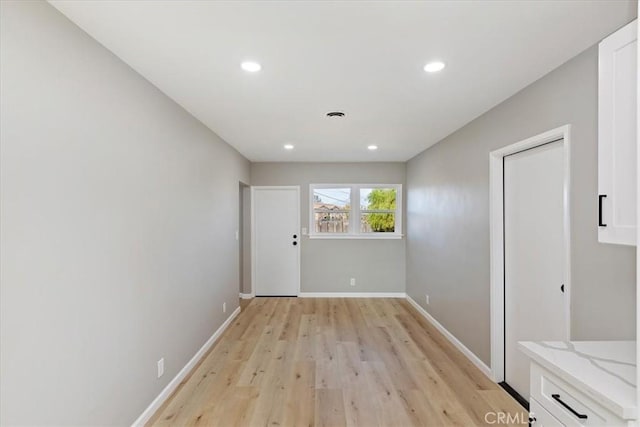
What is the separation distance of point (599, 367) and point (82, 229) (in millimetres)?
2372

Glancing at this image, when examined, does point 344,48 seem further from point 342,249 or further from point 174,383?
point 342,249

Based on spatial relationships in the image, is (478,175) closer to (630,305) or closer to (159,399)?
(630,305)

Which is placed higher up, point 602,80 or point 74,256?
point 602,80

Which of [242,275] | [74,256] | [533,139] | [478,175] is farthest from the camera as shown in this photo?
[242,275]

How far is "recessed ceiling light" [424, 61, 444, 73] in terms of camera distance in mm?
1954

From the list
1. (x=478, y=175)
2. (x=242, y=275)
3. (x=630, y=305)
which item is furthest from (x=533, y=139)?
Answer: (x=242, y=275)

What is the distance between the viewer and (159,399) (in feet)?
7.68

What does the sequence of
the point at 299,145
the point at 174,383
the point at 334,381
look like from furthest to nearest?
the point at 299,145 < the point at 334,381 < the point at 174,383

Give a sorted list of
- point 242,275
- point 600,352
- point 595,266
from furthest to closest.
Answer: point 242,275 < point 595,266 < point 600,352

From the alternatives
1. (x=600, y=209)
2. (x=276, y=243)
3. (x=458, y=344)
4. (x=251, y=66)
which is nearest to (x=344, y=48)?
(x=251, y=66)

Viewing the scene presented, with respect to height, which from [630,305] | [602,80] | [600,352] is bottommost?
[600,352]

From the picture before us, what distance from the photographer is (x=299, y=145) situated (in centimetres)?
422

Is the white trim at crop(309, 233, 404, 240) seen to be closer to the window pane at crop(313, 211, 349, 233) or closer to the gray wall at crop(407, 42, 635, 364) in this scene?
the window pane at crop(313, 211, 349, 233)

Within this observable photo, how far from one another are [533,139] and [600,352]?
58.1 inches
